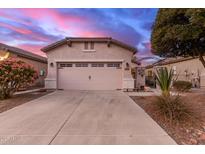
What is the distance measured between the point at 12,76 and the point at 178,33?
906 cm

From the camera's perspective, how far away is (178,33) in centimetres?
852

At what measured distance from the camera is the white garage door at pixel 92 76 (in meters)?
15.8

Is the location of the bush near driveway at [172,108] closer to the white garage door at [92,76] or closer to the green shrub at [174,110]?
the green shrub at [174,110]

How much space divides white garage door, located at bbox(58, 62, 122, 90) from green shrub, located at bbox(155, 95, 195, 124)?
9.45m

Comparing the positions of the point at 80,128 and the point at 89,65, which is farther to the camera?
the point at 89,65


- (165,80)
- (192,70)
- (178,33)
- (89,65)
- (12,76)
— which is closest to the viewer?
(165,80)

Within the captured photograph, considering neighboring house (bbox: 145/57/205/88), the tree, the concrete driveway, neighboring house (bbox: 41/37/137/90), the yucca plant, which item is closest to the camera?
the concrete driveway

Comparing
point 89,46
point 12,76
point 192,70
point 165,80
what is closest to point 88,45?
point 89,46

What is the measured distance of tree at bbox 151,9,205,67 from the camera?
26.5 ft

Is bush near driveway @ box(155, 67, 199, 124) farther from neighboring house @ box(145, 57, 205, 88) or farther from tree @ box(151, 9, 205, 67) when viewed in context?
neighboring house @ box(145, 57, 205, 88)

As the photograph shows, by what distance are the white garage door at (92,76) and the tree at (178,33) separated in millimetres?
5380

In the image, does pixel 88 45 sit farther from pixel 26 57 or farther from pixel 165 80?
pixel 165 80

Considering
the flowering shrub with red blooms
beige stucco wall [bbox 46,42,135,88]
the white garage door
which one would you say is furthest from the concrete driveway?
beige stucco wall [bbox 46,42,135,88]
